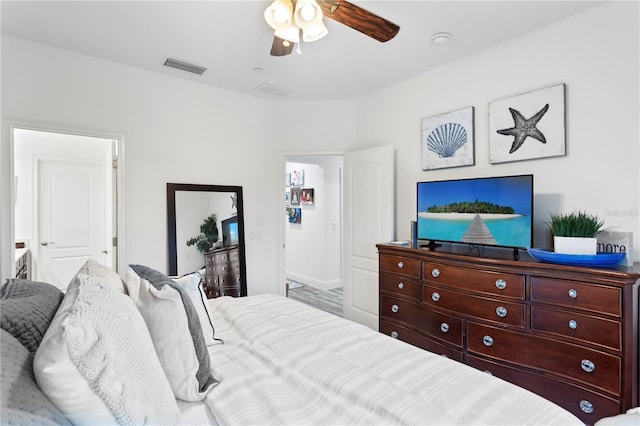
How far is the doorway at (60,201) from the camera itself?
423cm

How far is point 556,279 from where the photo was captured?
1.90 meters

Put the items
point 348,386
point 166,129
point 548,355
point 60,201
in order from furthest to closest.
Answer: point 60,201
point 166,129
point 548,355
point 348,386

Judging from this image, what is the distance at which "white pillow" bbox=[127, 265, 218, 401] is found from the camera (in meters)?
1.10

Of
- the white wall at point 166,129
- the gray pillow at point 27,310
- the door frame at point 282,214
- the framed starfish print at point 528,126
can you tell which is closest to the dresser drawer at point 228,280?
the white wall at point 166,129

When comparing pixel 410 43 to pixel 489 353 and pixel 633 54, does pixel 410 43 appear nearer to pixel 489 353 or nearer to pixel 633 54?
pixel 633 54

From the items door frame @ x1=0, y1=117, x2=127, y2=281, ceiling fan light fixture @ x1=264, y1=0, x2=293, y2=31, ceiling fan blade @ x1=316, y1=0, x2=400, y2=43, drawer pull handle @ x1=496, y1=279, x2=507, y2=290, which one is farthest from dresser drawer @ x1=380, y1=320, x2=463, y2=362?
door frame @ x1=0, y1=117, x2=127, y2=281

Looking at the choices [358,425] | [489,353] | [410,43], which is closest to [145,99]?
[410,43]

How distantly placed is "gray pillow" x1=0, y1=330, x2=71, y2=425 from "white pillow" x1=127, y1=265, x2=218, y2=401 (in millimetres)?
394

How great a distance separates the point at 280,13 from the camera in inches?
66.2

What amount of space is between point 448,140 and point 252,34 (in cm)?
191

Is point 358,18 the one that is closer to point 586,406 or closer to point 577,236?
point 577,236

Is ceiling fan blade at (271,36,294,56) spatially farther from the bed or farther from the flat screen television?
the flat screen television

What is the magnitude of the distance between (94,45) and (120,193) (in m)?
1.23

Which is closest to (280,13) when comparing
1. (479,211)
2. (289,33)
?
(289,33)
